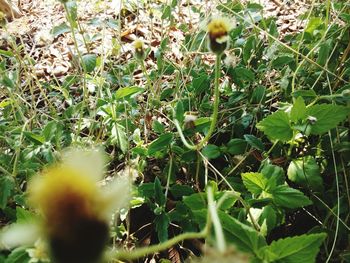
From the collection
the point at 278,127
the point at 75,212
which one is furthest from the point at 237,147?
the point at 75,212

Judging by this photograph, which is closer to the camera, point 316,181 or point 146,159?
point 316,181

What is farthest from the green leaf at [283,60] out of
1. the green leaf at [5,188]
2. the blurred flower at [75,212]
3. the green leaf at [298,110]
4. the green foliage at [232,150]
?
the blurred flower at [75,212]

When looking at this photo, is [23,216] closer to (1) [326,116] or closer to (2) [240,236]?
(2) [240,236]

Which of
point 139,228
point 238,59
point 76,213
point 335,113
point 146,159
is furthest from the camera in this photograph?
point 238,59

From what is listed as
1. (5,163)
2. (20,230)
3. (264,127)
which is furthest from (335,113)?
(5,163)

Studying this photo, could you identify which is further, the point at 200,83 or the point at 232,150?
the point at 200,83

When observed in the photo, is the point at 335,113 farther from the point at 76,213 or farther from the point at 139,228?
the point at 76,213
